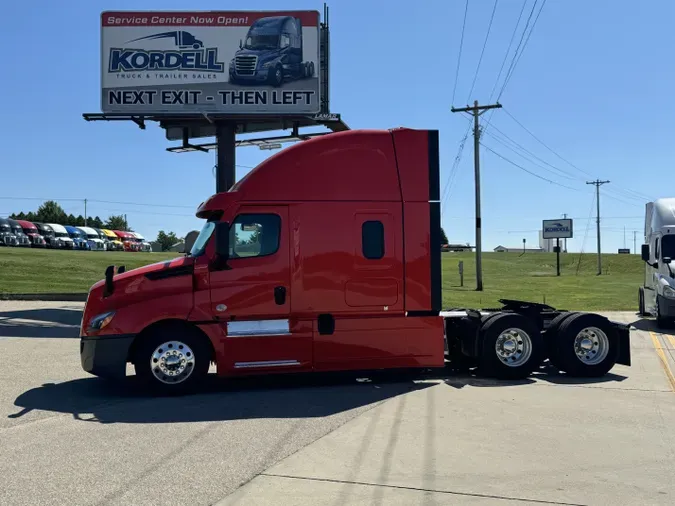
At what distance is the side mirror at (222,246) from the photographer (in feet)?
26.3

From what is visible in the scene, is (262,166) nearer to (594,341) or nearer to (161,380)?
(161,380)

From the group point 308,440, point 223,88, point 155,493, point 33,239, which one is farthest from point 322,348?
point 33,239

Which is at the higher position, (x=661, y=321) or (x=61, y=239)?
(x=61, y=239)

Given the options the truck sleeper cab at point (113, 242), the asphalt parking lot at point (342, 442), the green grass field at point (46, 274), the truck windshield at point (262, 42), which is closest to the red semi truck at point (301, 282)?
the asphalt parking lot at point (342, 442)

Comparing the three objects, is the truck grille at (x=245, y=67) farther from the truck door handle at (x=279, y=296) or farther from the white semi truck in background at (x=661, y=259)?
the truck door handle at (x=279, y=296)

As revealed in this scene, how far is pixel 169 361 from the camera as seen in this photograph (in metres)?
8.00

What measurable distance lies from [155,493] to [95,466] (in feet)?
2.96

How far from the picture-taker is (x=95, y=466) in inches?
205

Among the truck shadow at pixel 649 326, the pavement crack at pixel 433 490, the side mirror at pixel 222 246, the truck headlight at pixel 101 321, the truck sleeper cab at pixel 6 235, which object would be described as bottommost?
the pavement crack at pixel 433 490

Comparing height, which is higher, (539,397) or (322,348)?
(322,348)

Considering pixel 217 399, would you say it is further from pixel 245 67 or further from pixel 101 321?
pixel 245 67

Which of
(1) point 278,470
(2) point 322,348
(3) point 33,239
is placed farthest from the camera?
(3) point 33,239

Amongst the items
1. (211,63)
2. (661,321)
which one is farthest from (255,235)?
(211,63)

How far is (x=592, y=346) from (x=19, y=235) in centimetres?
6408
